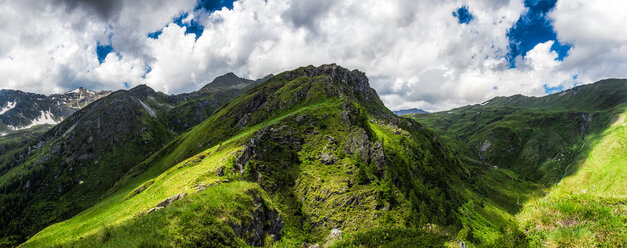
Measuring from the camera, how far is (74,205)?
18700 cm

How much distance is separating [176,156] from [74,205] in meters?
132

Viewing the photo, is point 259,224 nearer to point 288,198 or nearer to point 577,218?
point 288,198

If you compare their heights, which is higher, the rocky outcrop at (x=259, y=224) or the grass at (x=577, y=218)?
the grass at (x=577, y=218)

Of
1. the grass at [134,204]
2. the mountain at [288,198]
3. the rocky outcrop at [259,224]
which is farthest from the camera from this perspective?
the grass at [134,204]

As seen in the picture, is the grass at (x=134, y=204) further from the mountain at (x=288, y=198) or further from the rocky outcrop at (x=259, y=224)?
the rocky outcrop at (x=259, y=224)

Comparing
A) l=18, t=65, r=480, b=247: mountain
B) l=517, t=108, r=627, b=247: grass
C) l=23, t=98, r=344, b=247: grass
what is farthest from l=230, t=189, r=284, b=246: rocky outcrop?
l=517, t=108, r=627, b=247: grass

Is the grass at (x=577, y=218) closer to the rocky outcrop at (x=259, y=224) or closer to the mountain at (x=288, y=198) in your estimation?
the mountain at (x=288, y=198)

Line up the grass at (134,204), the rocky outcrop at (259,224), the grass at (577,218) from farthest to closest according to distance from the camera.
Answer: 1. the grass at (134,204)
2. the rocky outcrop at (259,224)
3. the grass at (577,218)

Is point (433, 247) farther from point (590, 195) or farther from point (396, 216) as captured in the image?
point (396, 216)

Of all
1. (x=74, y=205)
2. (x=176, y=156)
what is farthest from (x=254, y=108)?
(x=74, y=205)

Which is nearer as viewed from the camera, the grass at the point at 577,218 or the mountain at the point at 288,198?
the grass at the point at 577,218

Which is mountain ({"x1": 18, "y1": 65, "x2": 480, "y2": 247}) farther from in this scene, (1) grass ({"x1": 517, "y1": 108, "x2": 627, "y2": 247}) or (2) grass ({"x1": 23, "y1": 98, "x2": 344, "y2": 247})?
(1) grass ({"x1": 517, "y1": 108, "x2": 627, "y2": 247})

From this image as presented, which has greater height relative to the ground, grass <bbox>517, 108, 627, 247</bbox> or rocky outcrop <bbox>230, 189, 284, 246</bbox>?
grass <bbox>517, 108, 627, 247</bbox>

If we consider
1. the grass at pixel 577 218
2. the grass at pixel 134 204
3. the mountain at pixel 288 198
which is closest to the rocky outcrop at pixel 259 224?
the mountain at pixel 288 198
